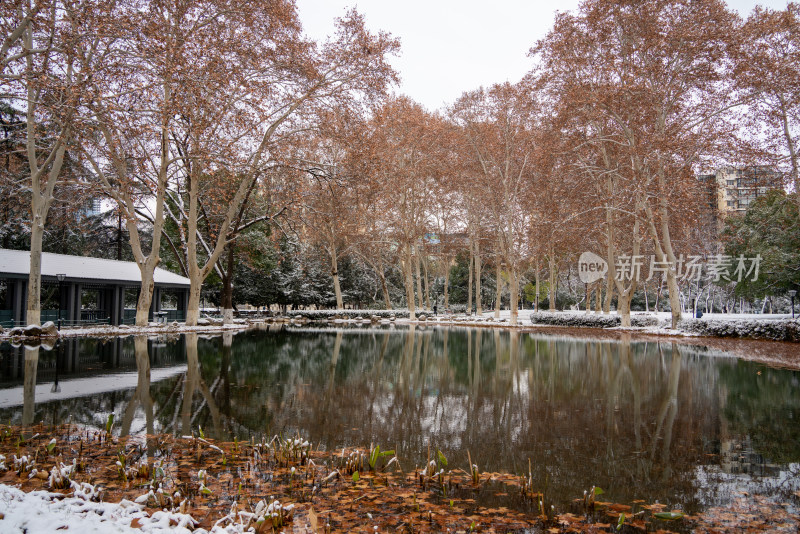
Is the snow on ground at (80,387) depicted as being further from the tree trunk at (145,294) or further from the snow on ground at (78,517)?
the tree trunk at (145,294)

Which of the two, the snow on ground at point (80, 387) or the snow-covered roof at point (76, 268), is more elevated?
the snow-covered roof at point (76, 268)

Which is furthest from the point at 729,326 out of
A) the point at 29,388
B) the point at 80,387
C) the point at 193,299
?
the point at 193,299

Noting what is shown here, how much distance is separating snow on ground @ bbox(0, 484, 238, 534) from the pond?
2652 millimetres

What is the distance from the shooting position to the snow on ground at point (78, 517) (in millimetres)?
3549

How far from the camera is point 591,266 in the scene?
42.3m

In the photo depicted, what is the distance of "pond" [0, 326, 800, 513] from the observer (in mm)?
5660

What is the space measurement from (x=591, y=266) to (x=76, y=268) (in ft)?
116

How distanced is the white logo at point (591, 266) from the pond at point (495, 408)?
25.4 m

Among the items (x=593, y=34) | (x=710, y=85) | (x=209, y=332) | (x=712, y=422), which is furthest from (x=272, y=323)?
(x=712, y=422)

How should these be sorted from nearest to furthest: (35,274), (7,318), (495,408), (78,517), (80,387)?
(78,517) < (495,408) < (80,387) < (35,274) < (7,318)

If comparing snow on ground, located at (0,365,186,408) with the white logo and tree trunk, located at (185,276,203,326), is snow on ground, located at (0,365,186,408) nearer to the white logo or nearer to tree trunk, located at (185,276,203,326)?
tree trunk, located at (185,276,203,326)

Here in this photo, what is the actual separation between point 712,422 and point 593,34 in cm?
2311

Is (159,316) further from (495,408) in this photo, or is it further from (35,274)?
(495,408)

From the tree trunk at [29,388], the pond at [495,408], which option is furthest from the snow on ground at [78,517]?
the tree trunk at [29,388]
